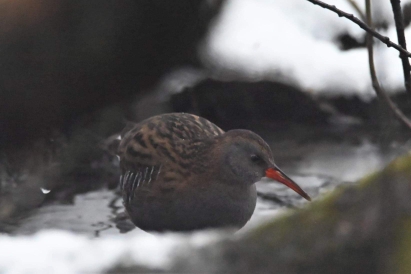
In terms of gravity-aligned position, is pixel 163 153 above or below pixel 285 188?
above

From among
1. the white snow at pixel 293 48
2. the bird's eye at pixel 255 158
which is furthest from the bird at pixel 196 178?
the white snow at pixel 293 48

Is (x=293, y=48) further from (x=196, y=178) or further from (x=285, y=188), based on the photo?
(x=196, y=178)

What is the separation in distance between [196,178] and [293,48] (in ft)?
10.2

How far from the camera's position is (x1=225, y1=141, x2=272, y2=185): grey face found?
15.6 ft

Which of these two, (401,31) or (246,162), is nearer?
(401,31)

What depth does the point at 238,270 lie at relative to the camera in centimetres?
260

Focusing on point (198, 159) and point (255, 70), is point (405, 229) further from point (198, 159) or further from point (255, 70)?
point (255, 70)

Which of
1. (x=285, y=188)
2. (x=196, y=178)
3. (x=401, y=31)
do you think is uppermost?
(x=401, y=31)

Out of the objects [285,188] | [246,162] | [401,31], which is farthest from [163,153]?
[401,31]

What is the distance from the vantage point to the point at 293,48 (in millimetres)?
7586

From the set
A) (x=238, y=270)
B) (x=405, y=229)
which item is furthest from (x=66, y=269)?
(x=405, y=229)

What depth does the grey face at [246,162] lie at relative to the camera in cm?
475

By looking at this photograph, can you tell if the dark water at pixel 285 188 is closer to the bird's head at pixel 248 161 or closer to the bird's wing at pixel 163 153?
the bird's head at pixel 248 161

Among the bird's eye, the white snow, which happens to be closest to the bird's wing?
the bird's eye
